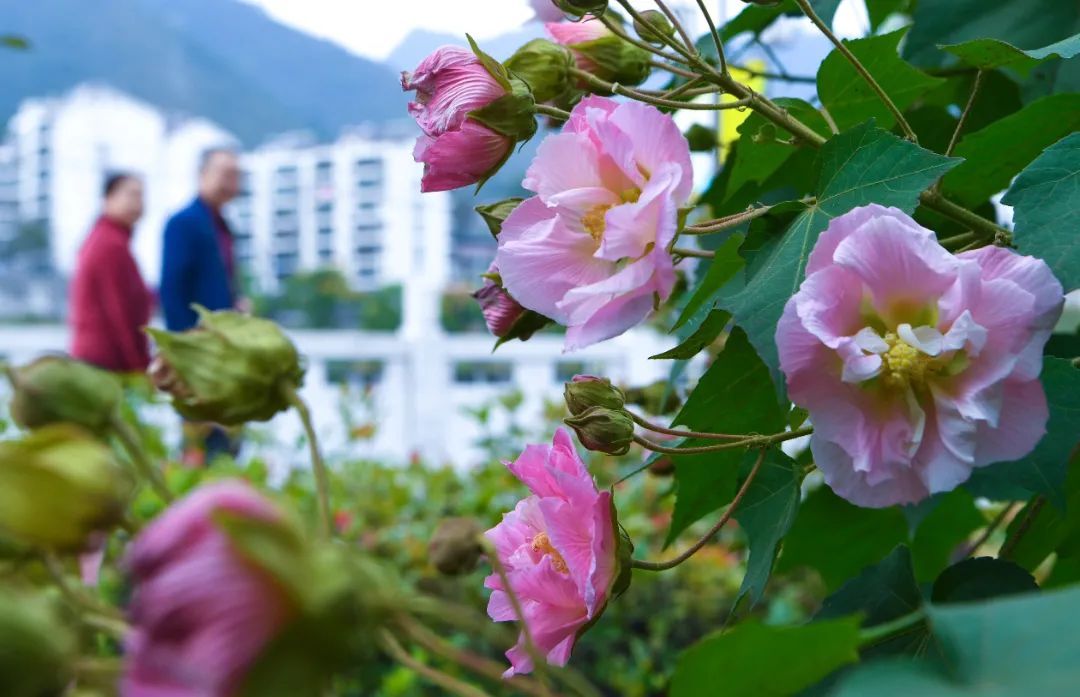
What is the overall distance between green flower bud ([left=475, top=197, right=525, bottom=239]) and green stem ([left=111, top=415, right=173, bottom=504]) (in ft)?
0.61

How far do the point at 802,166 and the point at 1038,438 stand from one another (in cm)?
27

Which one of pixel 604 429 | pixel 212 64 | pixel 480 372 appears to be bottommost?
pixel 480 372

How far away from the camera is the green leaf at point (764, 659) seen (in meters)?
0.24

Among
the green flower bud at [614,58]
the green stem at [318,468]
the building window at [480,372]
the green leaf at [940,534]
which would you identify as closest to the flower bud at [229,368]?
the green stem at [318,468]

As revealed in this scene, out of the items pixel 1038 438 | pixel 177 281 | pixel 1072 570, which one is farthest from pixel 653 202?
pixel 177 281

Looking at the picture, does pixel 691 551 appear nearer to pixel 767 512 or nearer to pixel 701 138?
pixel 767 512

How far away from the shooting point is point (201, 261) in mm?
2717

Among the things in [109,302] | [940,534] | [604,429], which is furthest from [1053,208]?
[109,302]

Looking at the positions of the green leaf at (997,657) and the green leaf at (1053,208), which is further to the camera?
the green leaf at (1053,208)

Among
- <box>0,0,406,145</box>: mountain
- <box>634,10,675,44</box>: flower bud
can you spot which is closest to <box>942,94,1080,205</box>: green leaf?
<box>634,10,675,44</box>: flower bud

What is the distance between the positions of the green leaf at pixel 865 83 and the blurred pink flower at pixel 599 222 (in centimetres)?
15

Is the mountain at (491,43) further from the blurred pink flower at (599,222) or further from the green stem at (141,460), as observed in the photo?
the green stem at (141,460)

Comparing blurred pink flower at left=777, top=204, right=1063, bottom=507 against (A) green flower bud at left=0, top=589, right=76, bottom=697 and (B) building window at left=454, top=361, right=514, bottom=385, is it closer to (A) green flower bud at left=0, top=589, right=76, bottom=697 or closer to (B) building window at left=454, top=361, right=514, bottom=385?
(A) green flower bud at left=0, top=589, right=76, bottom=697

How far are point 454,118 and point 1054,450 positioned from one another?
220 mm
